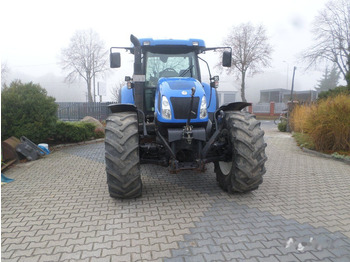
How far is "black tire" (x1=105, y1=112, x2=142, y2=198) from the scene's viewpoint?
3.56 metres

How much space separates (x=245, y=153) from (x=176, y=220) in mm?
1364

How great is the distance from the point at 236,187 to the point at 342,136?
5.13 m

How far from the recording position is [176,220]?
331 cm

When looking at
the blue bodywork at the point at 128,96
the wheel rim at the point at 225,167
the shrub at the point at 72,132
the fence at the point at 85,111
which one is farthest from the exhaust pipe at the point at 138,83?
the fence at the point at 85,111

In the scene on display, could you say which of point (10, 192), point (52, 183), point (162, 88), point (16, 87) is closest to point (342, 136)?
point (162, 88)

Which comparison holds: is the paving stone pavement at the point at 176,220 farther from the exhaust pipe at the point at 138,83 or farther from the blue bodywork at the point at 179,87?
the exhaust pipe at the point at 138,83

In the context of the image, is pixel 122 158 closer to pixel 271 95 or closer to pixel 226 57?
pixel 226 57

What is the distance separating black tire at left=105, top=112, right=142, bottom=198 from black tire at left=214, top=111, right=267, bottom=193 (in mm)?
1406

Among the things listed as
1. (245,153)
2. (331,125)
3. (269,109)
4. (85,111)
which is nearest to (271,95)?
(269,109)

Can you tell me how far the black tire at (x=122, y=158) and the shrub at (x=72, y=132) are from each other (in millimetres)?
5704

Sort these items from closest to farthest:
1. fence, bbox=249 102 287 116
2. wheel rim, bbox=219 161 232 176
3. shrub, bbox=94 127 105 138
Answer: wheel rim, bbox=219 161 232 176
shrub, bbox=94 127 105 138
fence, bbox=249 102 287 116

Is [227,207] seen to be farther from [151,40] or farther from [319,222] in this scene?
[151,40]

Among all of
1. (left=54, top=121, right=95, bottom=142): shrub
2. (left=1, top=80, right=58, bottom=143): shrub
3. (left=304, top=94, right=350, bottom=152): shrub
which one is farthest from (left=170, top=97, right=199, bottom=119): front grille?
(left=54, top=121, right=95, bottom=142): shrub

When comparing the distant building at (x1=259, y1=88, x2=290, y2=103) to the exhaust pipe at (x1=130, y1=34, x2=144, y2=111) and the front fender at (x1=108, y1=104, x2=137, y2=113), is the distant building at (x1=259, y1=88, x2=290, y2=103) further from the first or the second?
the front fender at (x1=108, y1=104, x2=137, y2=113)
